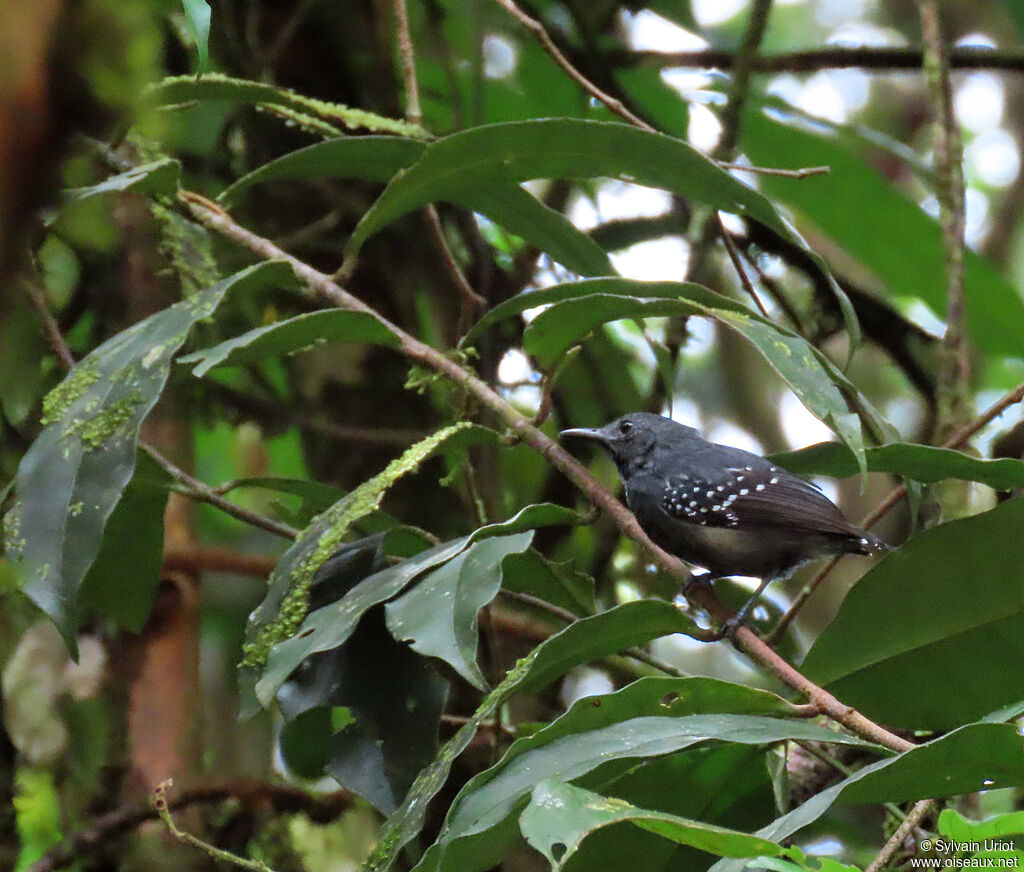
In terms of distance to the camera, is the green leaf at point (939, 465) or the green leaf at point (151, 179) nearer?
the green leaf at point (939, 465)

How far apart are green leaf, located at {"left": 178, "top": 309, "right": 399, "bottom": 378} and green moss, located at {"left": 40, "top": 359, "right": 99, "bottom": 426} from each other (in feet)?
0.67

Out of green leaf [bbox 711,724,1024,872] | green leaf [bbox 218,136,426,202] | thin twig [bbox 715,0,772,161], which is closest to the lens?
green leaf [bbox 711,724,1024,872]

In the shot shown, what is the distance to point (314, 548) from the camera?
7.41 feet

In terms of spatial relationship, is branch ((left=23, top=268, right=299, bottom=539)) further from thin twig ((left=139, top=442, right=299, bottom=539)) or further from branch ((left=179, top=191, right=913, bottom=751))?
branch ((left=179, top=191, right=913, bottom=751))

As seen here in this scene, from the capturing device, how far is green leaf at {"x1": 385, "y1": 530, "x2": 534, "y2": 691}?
72.3 inches

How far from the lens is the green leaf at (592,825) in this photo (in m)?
1.41

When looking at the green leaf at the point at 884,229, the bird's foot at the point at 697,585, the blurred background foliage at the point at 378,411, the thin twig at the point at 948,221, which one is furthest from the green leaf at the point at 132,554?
the green leaf at the point at 884,229

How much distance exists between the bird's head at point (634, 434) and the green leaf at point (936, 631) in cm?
107

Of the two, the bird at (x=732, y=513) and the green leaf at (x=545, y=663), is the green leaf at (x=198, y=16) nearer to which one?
the green leaf at (x=545, y=663)

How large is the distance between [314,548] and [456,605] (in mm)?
451

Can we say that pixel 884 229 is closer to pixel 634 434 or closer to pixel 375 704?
pixel 634 434

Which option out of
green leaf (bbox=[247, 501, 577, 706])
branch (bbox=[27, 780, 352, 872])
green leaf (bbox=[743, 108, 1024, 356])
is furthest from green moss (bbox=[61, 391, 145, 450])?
green leaf (bbox=[743, 108, 1024, 356])

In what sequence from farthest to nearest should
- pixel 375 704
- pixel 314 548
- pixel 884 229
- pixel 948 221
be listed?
pixel 884 229 < pixel 948 221 < pixel 314 548 < pixel 375 704

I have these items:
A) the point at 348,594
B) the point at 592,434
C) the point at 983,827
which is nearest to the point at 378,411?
the point at 592,434
